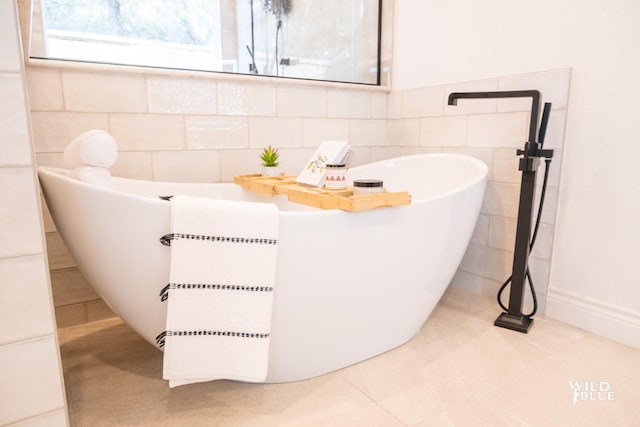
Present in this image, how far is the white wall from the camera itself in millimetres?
1517

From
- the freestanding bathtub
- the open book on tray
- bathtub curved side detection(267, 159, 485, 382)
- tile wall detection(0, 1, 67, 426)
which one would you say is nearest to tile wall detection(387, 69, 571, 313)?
the freestanding bathtub

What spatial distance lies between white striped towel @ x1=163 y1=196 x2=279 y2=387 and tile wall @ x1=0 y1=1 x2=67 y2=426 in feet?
0.85

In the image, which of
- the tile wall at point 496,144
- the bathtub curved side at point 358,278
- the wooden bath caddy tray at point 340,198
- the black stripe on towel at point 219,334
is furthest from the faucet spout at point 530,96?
the black stripe on towel at point 219,334

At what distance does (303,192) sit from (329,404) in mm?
666

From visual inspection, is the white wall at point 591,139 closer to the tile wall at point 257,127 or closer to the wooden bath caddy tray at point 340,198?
the tile wall at point 257,127

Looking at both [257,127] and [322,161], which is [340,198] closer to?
[322,161]

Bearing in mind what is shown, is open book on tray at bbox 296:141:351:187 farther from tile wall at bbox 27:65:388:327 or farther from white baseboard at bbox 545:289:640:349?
white baseboard at bbox 545:289:640:349

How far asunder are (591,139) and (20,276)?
1900 mm

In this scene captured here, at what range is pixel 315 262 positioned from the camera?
1.17 meters

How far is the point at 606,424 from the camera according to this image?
1145mm

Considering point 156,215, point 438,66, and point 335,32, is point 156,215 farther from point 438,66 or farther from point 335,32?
point 335,32

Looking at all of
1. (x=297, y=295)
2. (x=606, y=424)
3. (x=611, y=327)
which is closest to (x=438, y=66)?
(x=611, y=327)

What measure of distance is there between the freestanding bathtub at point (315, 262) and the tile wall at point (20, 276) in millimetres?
182

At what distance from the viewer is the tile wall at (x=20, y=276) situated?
829 mm
